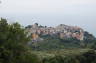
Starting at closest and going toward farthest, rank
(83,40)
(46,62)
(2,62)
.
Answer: (2,62)
(46,62)
(83,40)

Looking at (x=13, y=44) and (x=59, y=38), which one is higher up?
(x=59, y=38)

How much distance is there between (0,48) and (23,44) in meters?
1.41

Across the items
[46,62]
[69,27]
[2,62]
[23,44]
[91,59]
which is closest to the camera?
[2,62]

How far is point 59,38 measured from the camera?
267 ft

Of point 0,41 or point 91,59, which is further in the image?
point 91,59

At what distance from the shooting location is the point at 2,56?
47.9ft

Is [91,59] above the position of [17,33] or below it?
below

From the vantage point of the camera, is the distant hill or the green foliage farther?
the distant hill

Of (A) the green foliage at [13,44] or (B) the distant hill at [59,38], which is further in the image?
(B) the distant hill at [59,38]

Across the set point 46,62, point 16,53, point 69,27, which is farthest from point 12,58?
point 69,27

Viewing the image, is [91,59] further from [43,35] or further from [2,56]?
[43,35]

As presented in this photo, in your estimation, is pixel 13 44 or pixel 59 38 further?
pixel 59 38

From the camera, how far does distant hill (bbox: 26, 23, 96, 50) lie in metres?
69.2

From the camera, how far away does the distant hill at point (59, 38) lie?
69156mm
